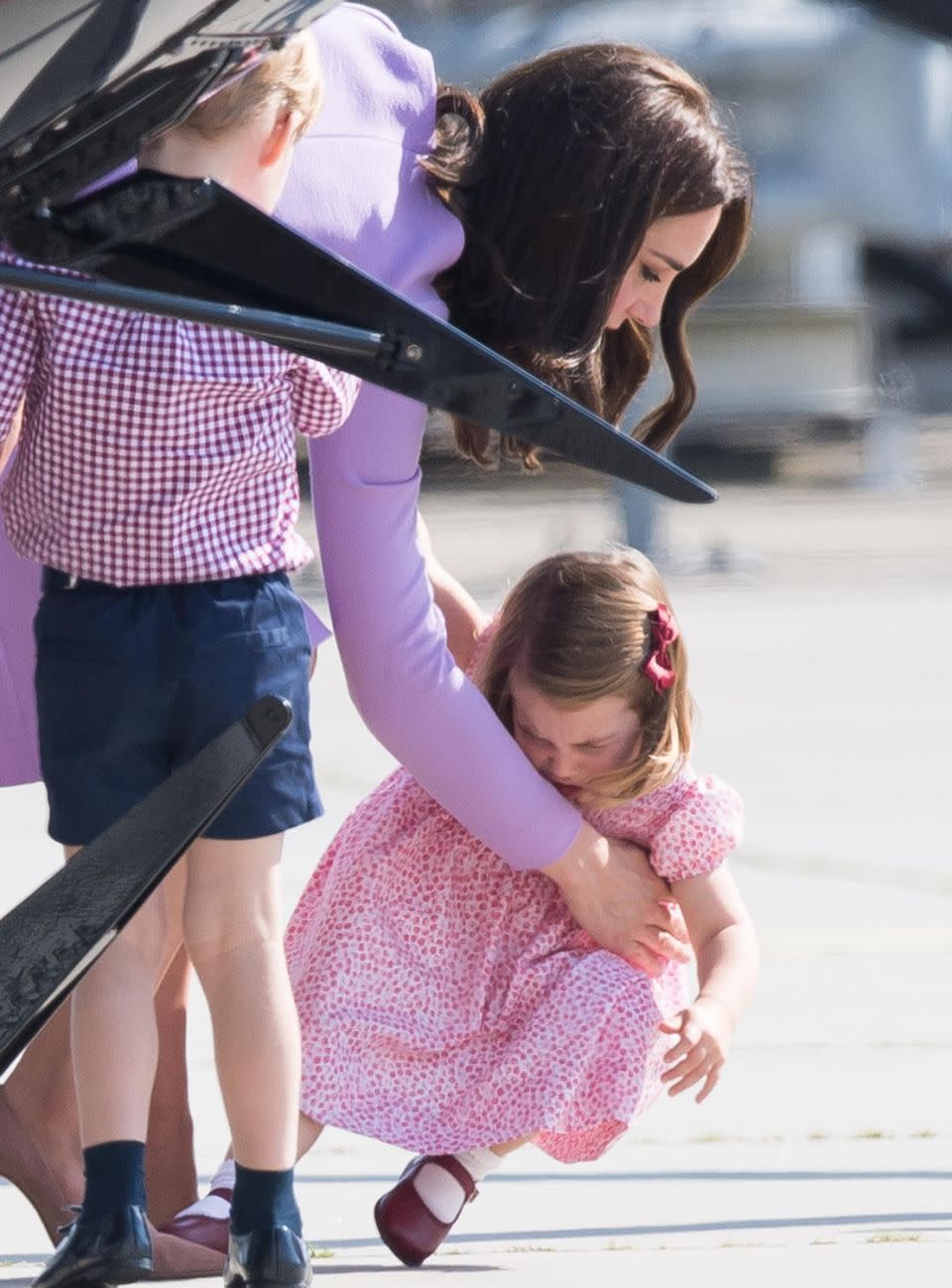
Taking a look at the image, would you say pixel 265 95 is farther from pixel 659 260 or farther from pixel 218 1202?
pixel 218 1202

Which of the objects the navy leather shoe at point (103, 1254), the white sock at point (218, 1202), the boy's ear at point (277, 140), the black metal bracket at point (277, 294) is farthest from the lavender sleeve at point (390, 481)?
the black metal bracket at point (277, 294)

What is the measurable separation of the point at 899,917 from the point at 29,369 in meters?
3.00

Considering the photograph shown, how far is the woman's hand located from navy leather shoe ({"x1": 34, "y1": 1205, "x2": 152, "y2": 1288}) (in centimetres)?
68

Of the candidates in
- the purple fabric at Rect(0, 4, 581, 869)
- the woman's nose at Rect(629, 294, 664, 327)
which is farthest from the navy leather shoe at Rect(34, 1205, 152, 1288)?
the woman's nose at Rect(629, 294, 664, 327)

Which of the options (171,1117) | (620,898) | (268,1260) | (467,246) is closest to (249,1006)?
(268,1260)

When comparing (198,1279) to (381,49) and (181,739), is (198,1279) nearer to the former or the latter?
(181,739)

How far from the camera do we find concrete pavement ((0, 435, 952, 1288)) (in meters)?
2.63

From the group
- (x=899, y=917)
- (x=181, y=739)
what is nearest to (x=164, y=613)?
(x=181, y=739)

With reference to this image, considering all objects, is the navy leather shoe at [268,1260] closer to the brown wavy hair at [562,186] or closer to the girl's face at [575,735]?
the girl's face at [575,735]

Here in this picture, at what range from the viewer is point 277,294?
1557 mm

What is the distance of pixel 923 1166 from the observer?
3014 millimetres

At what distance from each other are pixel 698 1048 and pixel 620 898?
0.81 feet

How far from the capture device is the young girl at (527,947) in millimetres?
2625

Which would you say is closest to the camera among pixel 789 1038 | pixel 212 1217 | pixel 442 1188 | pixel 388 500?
pixel 388 500
